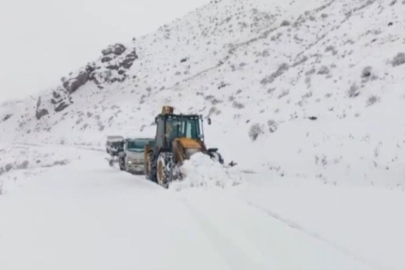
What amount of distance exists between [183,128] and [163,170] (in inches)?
74.9

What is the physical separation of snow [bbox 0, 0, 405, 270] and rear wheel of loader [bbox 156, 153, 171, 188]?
0.58m

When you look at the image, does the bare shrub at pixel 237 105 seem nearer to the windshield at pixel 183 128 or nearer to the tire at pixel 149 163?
the tire at pixel 149 163

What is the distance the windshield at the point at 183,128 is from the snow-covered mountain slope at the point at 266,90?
106 inches

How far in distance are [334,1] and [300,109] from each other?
108ft

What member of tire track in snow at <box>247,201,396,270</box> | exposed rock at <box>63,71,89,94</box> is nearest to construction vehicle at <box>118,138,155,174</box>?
tire track in snow at <box>247,201,396,270</box>

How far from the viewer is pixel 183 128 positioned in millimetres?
15398

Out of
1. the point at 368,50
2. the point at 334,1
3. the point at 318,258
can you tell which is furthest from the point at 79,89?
the point at 318,258

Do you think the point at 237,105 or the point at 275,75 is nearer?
the point at 237,105

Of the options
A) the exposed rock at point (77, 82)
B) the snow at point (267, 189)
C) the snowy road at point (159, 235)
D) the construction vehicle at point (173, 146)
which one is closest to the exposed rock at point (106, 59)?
the exposed rock at point (77, 82)

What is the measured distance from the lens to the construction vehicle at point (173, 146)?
13.7 meters

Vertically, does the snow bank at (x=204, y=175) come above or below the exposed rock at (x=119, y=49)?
below

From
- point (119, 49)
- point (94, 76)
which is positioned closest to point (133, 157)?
point (94, 76)

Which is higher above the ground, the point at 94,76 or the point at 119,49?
the point at 119,49

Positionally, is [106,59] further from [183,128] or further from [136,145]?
[183,128]
